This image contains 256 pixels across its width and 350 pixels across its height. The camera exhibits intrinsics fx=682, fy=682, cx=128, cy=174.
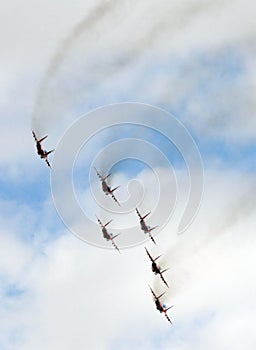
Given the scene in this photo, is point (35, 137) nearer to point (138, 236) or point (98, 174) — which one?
point (98, 174)

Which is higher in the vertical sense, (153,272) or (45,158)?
(45,158)

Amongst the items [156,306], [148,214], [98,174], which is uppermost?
[98,174]

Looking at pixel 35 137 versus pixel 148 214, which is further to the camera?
pixel 148 214

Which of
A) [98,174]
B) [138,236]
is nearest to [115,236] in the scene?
[138,236]

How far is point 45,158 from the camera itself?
5025 inches

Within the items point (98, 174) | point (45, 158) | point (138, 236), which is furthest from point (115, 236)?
point (45, 158)

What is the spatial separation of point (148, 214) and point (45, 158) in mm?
27713

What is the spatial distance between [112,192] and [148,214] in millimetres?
9653

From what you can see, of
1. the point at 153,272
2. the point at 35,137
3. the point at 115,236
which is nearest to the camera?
the point at 35,137

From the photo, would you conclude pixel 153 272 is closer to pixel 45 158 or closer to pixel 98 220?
pixel 98 220

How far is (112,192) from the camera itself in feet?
483

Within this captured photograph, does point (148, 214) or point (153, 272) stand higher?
point (148, 214)

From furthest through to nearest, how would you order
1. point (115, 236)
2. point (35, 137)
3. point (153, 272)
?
1. point (115, 236)
2. point (153, 272)
3. point (35, 137)

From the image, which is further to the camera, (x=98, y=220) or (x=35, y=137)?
(x=98, y=220)
